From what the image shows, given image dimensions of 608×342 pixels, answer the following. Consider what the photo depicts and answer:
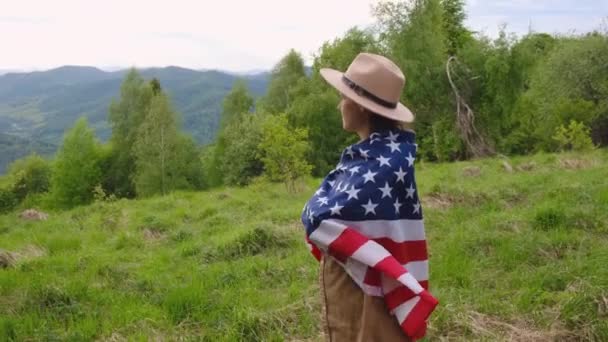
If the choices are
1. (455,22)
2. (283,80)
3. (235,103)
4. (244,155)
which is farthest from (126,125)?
(455,22)

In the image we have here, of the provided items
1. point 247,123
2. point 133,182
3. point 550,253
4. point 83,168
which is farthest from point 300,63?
point 550,253

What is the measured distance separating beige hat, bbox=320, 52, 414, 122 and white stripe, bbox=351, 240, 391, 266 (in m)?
0.65

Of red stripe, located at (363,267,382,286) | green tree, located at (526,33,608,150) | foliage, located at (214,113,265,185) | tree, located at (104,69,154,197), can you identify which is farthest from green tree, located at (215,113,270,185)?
red stripe, located at (363,267,382,286)

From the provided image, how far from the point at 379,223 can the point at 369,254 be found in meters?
0.17

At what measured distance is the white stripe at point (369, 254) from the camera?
247 centimetres

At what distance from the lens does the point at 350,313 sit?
271 centimetres

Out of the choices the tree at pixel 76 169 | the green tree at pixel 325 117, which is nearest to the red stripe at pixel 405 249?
the green tree at pixel 325 117

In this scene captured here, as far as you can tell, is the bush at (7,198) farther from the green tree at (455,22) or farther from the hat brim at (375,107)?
the hat brim at (375,107)

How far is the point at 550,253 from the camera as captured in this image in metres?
6.33

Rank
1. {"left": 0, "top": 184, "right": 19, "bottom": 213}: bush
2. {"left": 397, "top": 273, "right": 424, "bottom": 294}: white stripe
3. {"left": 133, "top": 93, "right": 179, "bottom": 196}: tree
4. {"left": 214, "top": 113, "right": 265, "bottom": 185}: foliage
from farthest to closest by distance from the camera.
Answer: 1. {"left": 0, "top": 184, "right": 19, "bottom": 213}: bush
2. {"left": 133, "top": 93, "right": 179, "bottom": 196}: tree
3. {"left": 214, "top": 113, "right": 265, "bottom": 185}: foliage
4. {"left": 397, "top": 273, "right": 424, "bottom": 294}: white stripe

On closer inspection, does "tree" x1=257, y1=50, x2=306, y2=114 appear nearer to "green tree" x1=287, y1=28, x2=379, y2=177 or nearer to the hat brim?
"green tree" x1=287, y1=28, x2=379, y2=177

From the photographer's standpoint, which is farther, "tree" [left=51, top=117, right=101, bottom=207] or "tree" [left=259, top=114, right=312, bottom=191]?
"tree" [left=51, top=117, right=101, bottom=207]

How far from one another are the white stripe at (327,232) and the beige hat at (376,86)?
60 cm

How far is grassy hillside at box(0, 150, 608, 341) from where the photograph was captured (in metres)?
4.59
